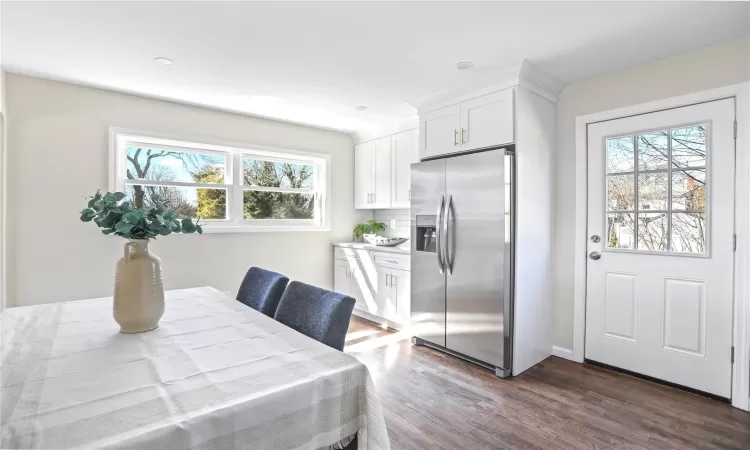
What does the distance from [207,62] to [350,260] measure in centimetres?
253

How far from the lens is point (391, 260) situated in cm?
385

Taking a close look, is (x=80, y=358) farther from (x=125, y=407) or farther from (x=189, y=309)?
(x=189, y=309)

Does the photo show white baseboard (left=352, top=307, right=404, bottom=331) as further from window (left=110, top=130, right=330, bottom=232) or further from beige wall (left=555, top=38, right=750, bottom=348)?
beige wall (left=555, top=38, right=750, bottom=348)

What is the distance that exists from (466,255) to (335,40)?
1.84 m

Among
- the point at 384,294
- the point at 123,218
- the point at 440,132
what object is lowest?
the point at 384,294

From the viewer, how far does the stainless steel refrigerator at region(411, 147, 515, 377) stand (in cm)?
272

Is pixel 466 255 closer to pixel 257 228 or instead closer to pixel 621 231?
pixel 621 231

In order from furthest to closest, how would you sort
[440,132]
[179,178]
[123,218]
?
[179,178] < [440,132] < [123,218]

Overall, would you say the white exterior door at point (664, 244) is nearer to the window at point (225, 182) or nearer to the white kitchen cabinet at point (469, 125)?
the white kitchen cabinet at point (469, 125)

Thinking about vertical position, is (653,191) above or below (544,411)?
above

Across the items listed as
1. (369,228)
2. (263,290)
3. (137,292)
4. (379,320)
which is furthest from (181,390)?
(369,228)

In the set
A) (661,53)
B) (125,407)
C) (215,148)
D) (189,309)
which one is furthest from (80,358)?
(661,53)

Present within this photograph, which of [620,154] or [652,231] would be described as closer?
[652,231]

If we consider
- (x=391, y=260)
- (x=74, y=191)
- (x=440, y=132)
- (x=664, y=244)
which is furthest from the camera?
(x=391, y=260)
